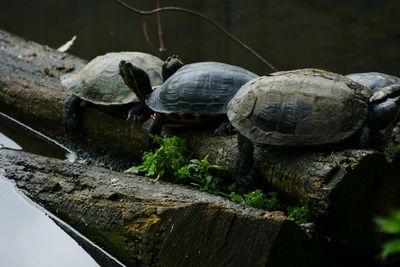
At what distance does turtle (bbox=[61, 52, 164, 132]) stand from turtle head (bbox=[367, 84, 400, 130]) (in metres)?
2.24

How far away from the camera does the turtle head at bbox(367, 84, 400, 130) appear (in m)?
3.75

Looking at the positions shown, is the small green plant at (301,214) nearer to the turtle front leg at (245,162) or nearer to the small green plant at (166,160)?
the turtle front leg at (245,162)

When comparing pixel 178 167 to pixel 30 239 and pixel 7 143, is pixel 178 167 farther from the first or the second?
pixel 7 143

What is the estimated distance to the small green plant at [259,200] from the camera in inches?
153

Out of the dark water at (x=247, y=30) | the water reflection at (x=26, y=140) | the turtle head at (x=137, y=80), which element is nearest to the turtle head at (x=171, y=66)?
the turtle head at (x=137, y=80)

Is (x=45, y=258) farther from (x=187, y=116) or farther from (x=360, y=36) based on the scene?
(x=360, y=36)

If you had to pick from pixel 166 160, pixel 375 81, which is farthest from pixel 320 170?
pixel 166 160

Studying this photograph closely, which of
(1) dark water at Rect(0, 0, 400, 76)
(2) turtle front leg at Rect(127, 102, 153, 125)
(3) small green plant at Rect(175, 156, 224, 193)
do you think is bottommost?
(1) dark water at Rect(0, 0, 400, 76)

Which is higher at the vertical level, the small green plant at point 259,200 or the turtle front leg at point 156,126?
the turtle front leg at point 156,126

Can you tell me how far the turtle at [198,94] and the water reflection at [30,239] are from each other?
1.21 metres

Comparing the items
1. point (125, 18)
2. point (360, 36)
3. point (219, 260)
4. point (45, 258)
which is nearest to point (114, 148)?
point (45, 258)

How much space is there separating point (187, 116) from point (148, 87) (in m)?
0.69

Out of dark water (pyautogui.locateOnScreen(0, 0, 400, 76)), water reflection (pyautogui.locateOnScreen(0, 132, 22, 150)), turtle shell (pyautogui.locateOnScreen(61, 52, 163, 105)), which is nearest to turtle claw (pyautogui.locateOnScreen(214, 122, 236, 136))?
turtle shell (pyautogui.locateOnScreen(61, 52, 163, 105))

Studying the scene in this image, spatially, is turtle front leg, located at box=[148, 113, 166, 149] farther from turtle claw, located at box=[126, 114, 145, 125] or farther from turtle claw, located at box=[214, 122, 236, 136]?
turtle claw, located at box=[214, 122, 236, 136]
